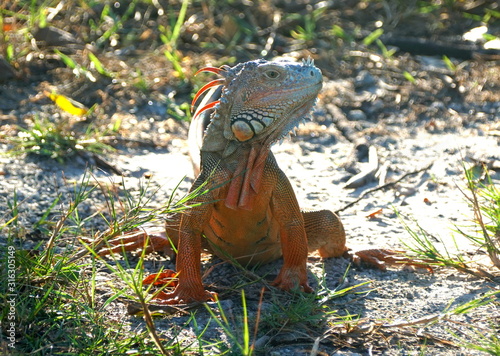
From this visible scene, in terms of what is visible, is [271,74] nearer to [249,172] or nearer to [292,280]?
[249,172]

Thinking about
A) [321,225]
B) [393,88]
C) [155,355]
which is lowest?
[155,355]

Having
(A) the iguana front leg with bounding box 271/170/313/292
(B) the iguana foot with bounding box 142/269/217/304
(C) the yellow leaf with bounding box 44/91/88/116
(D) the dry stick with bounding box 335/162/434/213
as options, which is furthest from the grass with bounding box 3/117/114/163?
(A) the iguana front leg with bounding box 271/170/313/292

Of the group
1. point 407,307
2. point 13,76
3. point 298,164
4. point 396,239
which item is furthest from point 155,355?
point 13,76

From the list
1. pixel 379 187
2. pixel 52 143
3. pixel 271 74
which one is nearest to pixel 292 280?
pixel 271 74

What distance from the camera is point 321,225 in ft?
14.6

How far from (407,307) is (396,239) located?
109 centimetres

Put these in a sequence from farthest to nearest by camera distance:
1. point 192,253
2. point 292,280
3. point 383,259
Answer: point 383,259 → point 292,280 → point 192,253

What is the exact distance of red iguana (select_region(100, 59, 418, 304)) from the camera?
3.78 m

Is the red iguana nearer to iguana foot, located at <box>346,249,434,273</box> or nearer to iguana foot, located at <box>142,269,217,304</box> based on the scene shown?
iguana foot, located at <box>142,269,217,304</box>

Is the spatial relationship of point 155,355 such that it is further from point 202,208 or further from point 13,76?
point 13,76

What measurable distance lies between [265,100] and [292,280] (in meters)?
1.01

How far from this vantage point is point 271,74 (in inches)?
149

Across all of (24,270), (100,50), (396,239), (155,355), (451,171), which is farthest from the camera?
(100,50)

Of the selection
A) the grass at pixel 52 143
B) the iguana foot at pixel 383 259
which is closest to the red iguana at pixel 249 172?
the iguana foot at pixel 383 259
